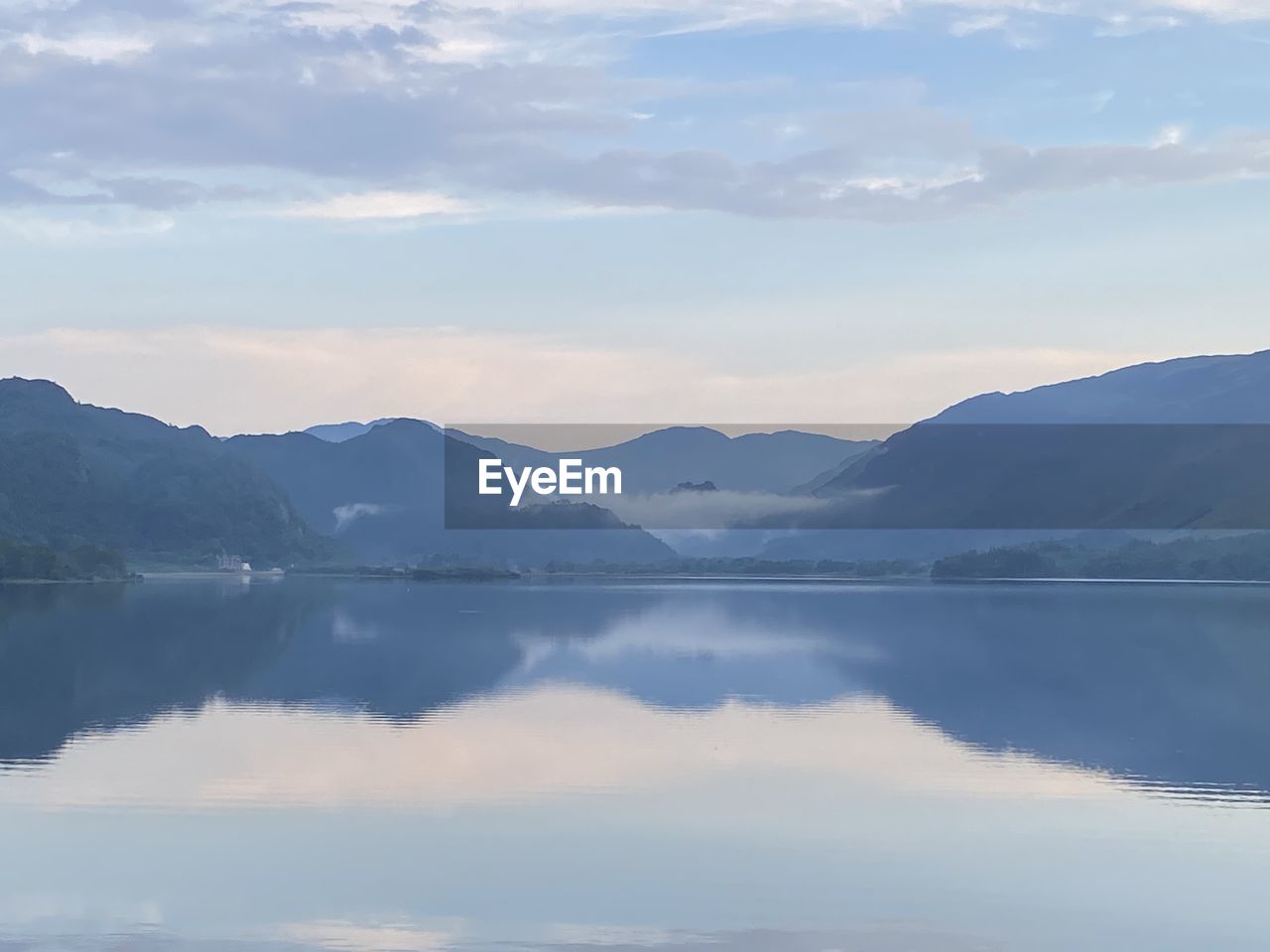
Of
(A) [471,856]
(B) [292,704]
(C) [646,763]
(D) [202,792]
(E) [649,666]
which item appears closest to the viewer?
(A) [471,856]

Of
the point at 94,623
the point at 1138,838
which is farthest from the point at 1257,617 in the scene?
the point at 1138,838

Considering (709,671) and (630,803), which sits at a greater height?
(630,803)

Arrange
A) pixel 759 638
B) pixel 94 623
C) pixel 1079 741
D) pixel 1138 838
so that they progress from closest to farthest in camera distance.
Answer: pixel 1138 838, pixel 1079 741, pixel 759 638, pixel 94 623

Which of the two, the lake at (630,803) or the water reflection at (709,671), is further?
the water reflection at (709,671)

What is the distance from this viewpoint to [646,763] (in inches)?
1508

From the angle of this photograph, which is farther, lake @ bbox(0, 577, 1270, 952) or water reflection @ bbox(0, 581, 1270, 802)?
water reflection @ bbox(0, 581, 1270, 802)

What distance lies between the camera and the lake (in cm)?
2331

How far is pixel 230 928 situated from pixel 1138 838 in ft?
52.3

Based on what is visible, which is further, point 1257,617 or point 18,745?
point 1257,617

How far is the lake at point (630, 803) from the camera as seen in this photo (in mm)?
23312

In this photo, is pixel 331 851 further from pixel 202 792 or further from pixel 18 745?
pixel 18 745

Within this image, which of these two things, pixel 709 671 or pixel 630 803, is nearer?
pixel 630 803

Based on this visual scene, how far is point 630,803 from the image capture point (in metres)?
32.8

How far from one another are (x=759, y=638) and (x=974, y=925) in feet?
207
